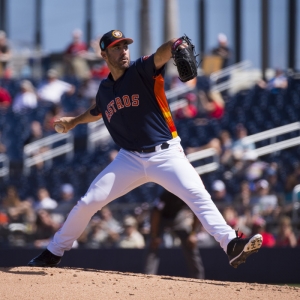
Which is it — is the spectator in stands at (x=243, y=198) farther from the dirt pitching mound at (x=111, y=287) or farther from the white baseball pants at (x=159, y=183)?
the white baseball pants at (x=159, y=183)

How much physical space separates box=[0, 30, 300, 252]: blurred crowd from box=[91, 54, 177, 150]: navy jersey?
2521mm

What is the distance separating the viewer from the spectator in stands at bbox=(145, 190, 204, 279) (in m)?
7.50

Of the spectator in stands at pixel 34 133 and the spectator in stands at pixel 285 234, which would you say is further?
the spectator in stands at pixel 34 133

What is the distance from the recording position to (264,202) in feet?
32.0

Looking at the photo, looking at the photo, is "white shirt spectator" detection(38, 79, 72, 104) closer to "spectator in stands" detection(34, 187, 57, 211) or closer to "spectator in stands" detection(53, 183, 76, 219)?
"spectator in stands" detection(53, 183, 76, 219)

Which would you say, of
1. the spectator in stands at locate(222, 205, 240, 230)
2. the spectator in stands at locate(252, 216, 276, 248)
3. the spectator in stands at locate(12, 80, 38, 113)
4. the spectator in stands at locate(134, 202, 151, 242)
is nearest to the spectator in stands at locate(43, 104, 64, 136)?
the spectator in stands at locate(12, 80, 38, 113)

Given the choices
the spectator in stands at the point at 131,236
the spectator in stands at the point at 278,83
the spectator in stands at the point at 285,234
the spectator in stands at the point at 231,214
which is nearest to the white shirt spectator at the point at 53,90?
the spectator in stands at the point at 278,83

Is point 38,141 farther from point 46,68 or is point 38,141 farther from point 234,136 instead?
point 46,68

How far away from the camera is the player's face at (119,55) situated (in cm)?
553

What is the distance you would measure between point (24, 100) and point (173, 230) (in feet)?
22.5

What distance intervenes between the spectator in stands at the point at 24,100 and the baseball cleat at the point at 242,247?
898 centimetres

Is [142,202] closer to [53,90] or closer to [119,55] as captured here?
[53,90]

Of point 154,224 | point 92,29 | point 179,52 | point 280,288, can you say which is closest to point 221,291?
point 280,288

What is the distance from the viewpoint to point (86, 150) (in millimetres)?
13102
